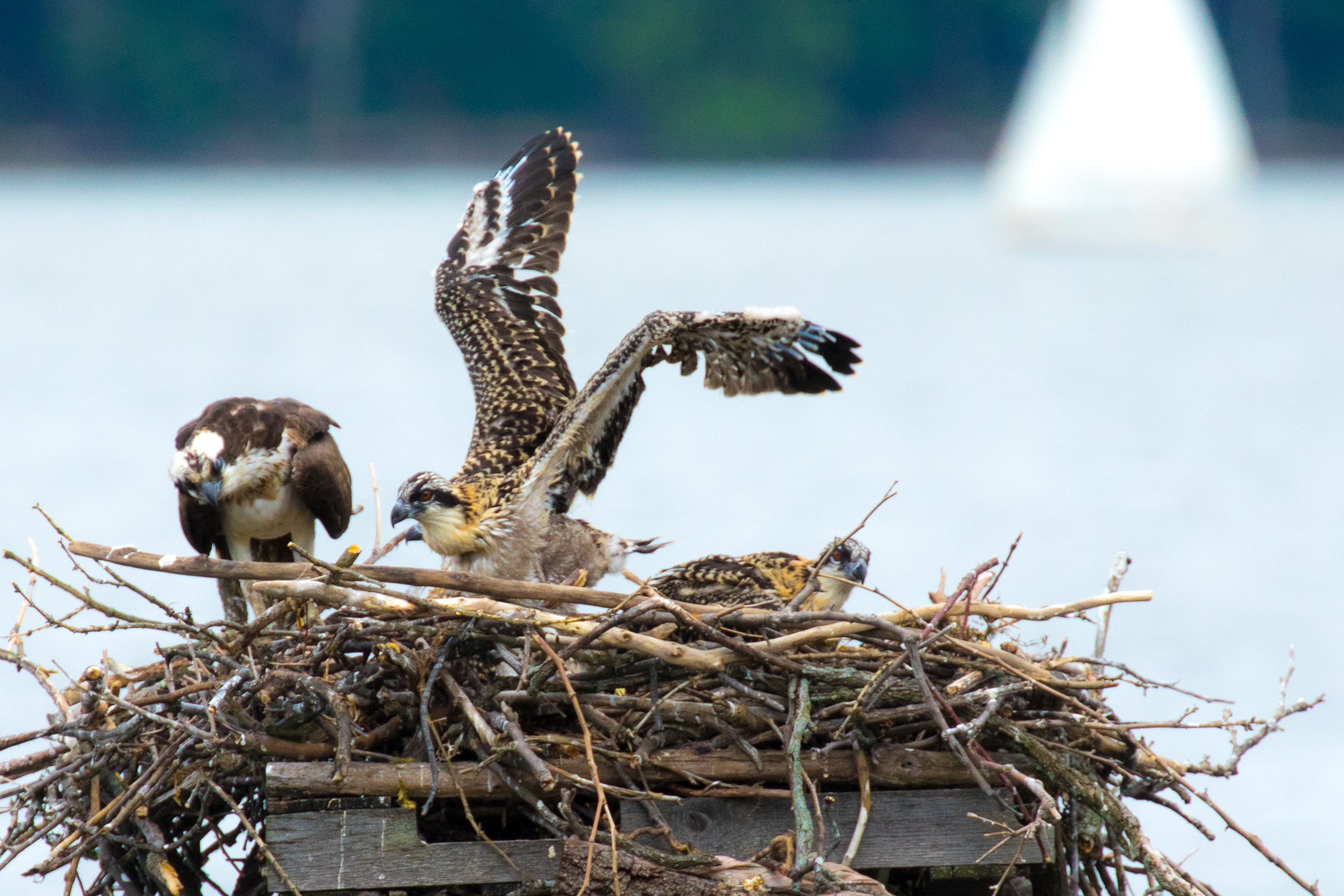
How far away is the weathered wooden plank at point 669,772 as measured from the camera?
16.5 feet

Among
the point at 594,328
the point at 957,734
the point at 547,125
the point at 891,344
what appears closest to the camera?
the point at 957,734

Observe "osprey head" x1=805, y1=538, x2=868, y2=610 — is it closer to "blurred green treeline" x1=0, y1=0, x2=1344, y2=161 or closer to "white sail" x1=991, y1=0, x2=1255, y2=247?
"white sail" x1=991, y1=0, x2=1255, y2=247

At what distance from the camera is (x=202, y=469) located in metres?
6.18

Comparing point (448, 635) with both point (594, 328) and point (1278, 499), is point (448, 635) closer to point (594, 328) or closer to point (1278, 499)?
point (1278, 499)

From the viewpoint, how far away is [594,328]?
102 ft

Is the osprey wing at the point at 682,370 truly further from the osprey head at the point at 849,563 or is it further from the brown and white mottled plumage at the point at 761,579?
the osprey head at the point at 849,563

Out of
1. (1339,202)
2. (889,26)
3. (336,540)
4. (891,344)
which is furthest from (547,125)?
(336,540)

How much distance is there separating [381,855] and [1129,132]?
37709 millimetres

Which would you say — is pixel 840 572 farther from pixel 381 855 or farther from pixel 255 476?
pixel 255 476

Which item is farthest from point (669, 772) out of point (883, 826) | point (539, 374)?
point (539, 374)

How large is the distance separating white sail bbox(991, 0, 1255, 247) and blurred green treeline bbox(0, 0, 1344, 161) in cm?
1013

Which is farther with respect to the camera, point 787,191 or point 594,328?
point 787,191

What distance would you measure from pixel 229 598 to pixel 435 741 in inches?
58.5

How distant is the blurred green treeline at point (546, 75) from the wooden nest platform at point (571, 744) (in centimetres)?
4761
